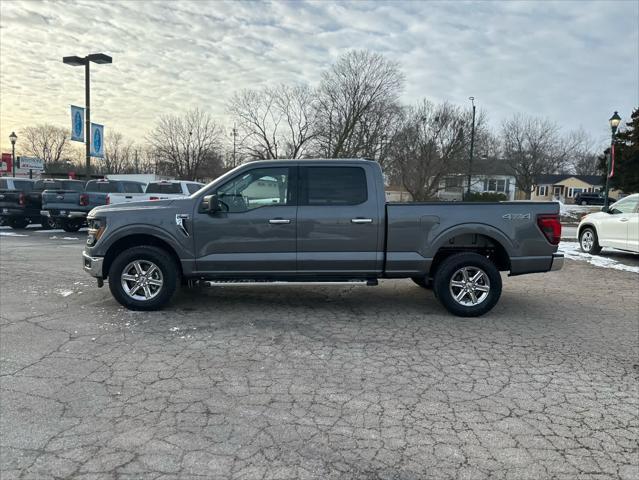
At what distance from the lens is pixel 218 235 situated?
584cm

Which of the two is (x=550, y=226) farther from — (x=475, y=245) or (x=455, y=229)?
(x=455, y=229)

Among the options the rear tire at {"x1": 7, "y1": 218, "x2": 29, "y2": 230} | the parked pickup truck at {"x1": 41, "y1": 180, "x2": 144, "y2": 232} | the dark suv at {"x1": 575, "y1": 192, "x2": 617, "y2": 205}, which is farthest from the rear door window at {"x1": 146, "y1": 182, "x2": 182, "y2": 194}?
the dark suv at {"x1": 575, "y1": 192, "x2": 617, "y2": 205}

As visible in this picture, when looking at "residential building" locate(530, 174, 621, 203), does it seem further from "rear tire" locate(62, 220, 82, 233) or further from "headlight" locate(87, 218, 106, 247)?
"headlight" locate(87, 218, 106, 247)

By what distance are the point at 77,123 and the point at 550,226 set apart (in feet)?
66.3

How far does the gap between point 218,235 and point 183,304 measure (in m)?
1.24

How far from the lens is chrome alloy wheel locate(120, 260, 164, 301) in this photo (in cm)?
593

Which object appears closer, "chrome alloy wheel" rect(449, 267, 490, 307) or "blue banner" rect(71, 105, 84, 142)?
"chrome alloy wheel" rect(449, 267, 490, 307)

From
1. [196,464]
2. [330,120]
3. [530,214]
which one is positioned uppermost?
[330,120]

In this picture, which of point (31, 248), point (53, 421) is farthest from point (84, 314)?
point (31, 248)

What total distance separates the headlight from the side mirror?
1324 mm

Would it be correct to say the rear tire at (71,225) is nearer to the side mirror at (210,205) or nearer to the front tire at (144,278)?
the front tire at (144,278)

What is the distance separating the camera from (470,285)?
5.95 m

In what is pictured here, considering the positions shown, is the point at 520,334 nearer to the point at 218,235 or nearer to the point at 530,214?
the point at 530,214

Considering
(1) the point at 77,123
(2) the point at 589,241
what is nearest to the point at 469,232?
(2) the point at 589,241
